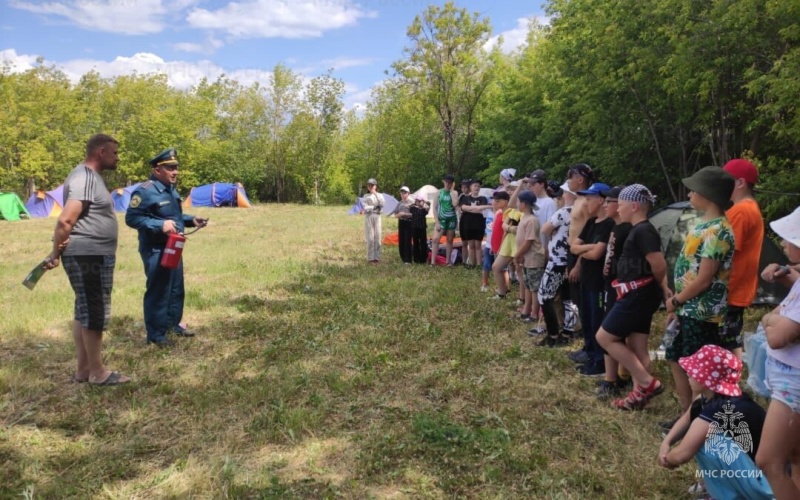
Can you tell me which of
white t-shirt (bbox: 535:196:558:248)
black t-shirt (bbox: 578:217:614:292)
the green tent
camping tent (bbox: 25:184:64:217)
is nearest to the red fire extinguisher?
black t-shirt (bbox: 578:217:614:292)

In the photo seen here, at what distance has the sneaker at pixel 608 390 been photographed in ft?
13.6

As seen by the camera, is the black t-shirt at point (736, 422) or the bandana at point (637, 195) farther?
the bandana at point (637, 195)

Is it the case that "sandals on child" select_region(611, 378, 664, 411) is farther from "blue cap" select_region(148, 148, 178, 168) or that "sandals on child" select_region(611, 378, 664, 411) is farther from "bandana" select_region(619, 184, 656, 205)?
"blue cap" select_region(148, 148, 178, 168)

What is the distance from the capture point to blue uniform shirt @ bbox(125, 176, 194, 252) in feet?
16.7

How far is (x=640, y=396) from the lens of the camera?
3.85m

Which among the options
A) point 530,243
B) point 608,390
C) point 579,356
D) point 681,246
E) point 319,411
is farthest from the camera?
point 681,246

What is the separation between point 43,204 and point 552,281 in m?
23.7

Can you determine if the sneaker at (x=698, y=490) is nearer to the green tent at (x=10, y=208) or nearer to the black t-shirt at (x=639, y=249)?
the black t-shirt at (x=639, y=249)

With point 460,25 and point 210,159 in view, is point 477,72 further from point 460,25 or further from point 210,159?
point 210,159

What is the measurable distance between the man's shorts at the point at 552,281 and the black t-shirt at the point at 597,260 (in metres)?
0.57

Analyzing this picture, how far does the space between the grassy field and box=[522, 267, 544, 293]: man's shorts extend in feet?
1.70

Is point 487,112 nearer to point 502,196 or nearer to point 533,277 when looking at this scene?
point 502,196

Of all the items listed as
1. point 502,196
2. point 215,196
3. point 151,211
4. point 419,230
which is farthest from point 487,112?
point 151,211

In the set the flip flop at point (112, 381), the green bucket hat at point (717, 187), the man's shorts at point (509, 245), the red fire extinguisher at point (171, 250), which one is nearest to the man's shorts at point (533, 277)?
the man's shorts at point (509, 245)
